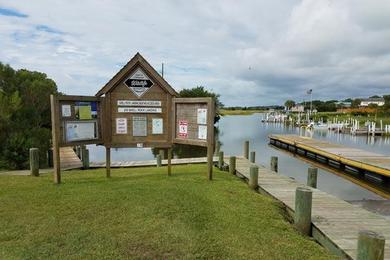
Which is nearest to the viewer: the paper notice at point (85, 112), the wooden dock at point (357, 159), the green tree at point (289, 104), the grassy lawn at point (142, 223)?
the grassy lawn at point (142, 223)

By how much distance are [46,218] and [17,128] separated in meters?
11.9

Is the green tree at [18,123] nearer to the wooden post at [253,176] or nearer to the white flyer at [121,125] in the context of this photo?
the white flyer at [121,125]

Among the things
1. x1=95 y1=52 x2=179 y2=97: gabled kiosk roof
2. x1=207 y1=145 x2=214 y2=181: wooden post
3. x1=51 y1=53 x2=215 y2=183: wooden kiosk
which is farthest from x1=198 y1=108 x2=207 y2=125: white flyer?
x1=95 y1=52 x2=179 y2=97: gabled kiosk roof

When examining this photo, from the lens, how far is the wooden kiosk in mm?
9461

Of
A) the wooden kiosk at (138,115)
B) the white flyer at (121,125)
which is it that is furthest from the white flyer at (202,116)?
the white flyer at (121,125)

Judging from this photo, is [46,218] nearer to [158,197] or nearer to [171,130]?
[158,197]

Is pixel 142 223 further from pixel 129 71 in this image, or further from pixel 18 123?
pixel 18 123

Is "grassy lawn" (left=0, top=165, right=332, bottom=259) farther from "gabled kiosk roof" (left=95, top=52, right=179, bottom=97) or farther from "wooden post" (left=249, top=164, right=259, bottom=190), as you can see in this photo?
"gabled kiosk roof" (left=95, top=52, right=179, bottom=97)

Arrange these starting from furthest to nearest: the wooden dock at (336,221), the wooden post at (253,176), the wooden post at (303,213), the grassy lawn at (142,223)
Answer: the wooden post at (253,176), the wooden post at (303,213), the wooden dock at (336,221), the grassy lawn at (142,223)

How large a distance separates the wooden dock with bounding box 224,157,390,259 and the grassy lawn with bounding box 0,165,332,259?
1.06 ft

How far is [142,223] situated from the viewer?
5934 mm

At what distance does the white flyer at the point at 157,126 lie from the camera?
10.1 meters

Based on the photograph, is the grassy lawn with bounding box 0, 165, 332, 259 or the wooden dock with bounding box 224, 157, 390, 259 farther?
the wooden dock with bounding box 224, 157, 390, 259

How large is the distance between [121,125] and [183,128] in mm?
1864
